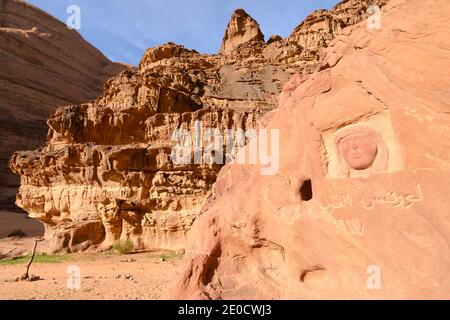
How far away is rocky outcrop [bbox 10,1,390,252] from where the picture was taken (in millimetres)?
16578

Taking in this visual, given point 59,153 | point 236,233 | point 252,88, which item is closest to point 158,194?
point 59,153

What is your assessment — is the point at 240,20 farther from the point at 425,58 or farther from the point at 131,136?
the point at 425,58

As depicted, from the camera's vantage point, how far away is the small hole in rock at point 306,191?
15.2 ft

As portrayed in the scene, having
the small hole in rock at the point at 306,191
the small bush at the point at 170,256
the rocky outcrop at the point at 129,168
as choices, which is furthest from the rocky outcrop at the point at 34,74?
the small hole in rock at the point at 306,191

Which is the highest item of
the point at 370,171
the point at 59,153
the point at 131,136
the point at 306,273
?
the point at 131,136

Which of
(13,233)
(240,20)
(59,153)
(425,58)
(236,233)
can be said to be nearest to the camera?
(425,58)

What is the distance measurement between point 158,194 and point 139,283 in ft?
26.7

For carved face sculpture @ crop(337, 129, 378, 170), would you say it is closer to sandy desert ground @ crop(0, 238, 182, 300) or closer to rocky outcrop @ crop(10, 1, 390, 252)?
sandy desert ground @ crop(0, 238, 182, 300)

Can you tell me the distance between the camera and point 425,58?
397 cm

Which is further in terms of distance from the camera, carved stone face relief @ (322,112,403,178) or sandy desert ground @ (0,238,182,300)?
sandy desert ground @ (0,238,182,300)

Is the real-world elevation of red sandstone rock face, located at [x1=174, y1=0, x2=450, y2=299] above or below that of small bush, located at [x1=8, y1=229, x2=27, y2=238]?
above

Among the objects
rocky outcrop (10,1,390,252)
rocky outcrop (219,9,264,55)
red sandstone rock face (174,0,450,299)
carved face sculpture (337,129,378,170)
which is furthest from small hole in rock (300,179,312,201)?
rocky outcrop (219,9,264,55)

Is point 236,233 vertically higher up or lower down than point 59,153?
lower down

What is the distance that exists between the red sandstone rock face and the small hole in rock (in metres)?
0.02
